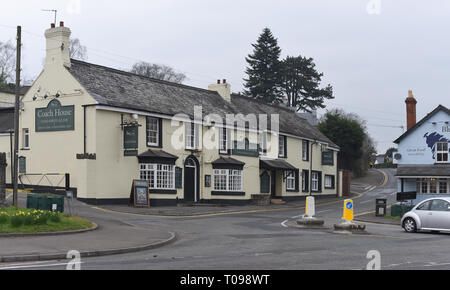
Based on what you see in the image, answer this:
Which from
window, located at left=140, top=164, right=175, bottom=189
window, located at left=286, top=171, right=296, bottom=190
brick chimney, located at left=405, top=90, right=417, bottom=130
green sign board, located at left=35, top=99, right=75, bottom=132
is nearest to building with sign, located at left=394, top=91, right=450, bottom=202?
brick chimney, located at left=405, top=90, right=417, bottom=130

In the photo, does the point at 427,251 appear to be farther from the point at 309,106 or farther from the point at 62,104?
the point at 309,106

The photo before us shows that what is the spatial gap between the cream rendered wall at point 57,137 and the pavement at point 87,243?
11.3m

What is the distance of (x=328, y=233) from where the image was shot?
2175cm

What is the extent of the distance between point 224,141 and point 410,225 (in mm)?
19815

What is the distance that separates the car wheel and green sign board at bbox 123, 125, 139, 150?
15554mm

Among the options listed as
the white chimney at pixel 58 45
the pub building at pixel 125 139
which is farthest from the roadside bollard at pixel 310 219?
the white chimney at pixel 58 45

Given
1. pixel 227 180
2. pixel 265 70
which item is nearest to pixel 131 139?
pixel 227 180

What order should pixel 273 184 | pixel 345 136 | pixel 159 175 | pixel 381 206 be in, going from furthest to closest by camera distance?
pixel 345 136
pixel 273 184
pixel 159 175
pixel 381 206

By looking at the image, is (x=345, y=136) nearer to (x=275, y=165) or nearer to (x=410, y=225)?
(x=275, y=165)

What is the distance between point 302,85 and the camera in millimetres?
83125

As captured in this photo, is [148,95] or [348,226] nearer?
[348,226]

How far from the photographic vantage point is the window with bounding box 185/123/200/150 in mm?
37406
